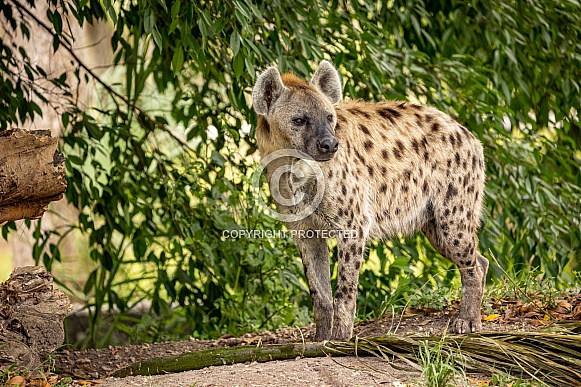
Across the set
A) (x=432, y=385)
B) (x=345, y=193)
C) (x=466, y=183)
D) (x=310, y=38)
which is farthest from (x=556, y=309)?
(x=310, y=38)

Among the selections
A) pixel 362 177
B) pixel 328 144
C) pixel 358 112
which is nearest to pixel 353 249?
pixel 362 177

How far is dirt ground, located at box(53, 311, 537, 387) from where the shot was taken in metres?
3.54

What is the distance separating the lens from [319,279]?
472 centimetres

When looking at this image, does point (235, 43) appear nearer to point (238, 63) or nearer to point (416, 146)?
point (238, 63)

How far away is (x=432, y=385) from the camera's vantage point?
3199 millimetres


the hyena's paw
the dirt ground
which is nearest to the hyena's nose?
the dirt ground

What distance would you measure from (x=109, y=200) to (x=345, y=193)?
6.72 ft

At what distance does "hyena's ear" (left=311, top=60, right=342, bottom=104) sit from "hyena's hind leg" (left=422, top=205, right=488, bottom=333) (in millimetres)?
972

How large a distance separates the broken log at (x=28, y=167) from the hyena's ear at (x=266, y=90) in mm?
1167

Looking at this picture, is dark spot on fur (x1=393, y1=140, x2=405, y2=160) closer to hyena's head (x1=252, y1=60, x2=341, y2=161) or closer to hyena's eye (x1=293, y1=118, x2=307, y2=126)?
hyena's head (x1=252, y1=60, x2=341, y2=161)

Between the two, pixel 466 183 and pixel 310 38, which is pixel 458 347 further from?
pixel 310 38

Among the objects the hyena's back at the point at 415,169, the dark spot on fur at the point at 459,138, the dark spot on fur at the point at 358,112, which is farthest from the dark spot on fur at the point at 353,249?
the dark spot on fur at the point at 459,138

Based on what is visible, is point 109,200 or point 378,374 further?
point 109,200

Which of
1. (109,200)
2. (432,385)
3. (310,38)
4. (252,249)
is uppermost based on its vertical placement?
(310,38)
